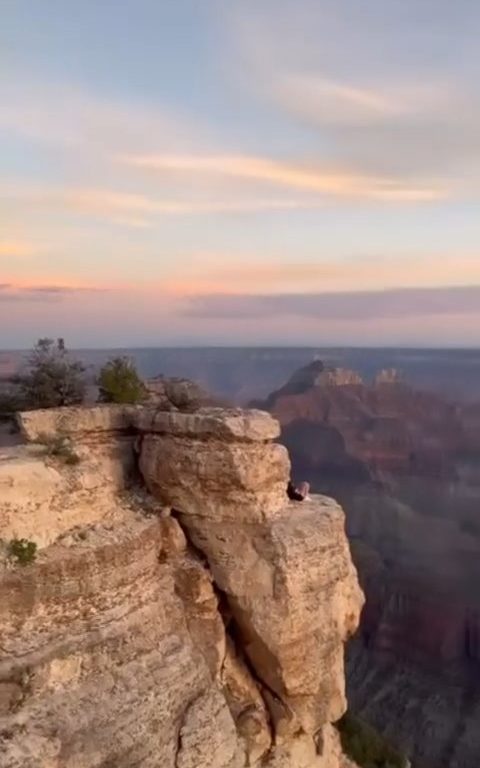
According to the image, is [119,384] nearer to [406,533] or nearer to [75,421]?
[75,421]

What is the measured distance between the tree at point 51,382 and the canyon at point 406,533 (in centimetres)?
1902


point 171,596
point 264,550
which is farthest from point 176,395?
point 171,596

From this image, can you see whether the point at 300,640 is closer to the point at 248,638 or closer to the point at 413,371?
the point at 248,638

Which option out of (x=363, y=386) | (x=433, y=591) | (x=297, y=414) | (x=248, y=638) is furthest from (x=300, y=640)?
(x=363, y=386)

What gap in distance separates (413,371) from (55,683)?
93213mm

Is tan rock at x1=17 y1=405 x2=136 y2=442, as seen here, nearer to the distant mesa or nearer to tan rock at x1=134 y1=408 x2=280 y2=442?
tan rock at x1=134 y1=408 x2=280 y2=442

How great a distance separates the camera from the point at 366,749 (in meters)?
17.3

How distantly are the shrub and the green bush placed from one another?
954 cm

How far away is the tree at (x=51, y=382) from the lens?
44.5 ft

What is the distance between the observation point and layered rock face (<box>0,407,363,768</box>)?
31.3ft

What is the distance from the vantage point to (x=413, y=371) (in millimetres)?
99250

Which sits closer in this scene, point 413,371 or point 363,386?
point 363,386

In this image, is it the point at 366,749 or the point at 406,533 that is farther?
the point at 406,533

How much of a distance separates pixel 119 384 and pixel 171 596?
3966 mm
